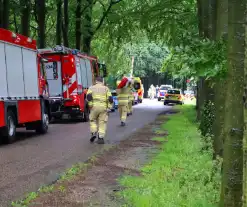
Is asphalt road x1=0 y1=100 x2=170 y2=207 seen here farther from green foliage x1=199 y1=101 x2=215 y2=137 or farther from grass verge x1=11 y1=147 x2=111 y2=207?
green foliage x1=199 y1=101 x2=215 y2=137

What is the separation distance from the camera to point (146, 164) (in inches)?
372

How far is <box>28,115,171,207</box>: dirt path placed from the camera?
6.33 meters

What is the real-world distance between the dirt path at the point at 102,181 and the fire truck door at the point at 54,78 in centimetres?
942

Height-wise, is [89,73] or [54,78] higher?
[89,73]

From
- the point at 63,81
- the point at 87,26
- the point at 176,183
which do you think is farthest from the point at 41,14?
the point at 176,183

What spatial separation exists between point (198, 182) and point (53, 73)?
15.0 m

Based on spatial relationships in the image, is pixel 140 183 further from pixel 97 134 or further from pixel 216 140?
pixel 97 134

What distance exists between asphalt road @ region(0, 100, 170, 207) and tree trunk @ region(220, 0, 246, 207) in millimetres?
3214

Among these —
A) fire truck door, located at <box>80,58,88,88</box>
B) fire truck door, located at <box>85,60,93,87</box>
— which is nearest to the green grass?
fire truck door, located at <box>80,58,88,88</box>

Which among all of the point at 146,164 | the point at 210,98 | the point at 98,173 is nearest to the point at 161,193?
the point at 98,173

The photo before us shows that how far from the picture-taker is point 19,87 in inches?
573

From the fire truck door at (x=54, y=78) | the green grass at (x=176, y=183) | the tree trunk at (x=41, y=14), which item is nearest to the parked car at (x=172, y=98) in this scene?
the tree trunk at (x=41, y=14)

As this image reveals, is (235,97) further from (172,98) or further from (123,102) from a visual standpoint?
(172,98)

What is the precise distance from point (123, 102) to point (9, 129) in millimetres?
7115
